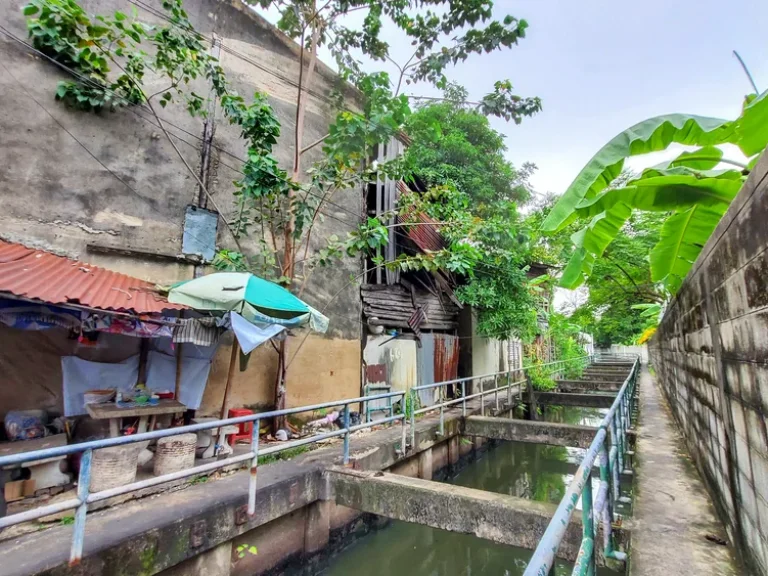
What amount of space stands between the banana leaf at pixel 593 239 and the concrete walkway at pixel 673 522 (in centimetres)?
179

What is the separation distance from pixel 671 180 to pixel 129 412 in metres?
5.37

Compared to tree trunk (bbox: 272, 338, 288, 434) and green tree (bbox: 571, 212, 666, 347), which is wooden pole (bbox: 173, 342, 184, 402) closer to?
tree trunk (bbox: 272, 338, 288, 434)

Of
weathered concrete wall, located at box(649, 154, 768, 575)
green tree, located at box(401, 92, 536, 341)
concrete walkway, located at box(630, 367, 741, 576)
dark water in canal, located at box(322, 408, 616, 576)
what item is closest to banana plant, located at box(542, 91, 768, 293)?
weathered concrete wall, located at box(649, 154, 768, 575)

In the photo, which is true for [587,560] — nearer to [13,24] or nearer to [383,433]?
[383,433]

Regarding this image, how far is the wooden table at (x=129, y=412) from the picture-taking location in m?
4.17

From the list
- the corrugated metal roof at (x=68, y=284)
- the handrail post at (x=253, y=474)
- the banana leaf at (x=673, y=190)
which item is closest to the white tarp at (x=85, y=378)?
the corrugated metal roof at (x=68, y=284)

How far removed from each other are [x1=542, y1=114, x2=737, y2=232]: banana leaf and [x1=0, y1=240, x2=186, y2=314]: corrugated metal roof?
4.16 metres

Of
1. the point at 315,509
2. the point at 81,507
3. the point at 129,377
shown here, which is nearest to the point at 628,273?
the point at 315,509

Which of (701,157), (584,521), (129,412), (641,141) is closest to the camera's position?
(584,521)

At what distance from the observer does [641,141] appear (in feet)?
8.89

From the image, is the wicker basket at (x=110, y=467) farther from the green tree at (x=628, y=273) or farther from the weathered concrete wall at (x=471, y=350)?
the green tree at (x=628, y=273)

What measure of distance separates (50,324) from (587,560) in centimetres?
493

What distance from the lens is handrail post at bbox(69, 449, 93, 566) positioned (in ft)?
8.17

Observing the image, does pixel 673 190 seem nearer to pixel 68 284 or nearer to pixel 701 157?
pixel 701 157
